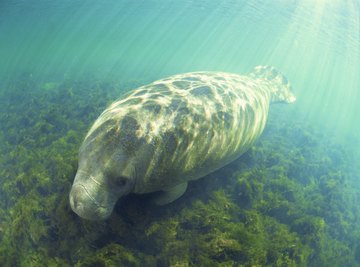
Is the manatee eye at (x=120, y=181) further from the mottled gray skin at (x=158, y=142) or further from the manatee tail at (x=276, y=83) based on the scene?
the manatee tail at (x=276, y=83)

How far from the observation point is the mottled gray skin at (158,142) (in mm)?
3291

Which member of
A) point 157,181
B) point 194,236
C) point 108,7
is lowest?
point 108,7

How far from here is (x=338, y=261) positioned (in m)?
5.68

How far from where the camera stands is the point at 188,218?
14.5ft

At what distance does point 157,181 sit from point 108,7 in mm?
A: 46727

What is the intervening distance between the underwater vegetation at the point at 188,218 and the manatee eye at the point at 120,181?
94cm

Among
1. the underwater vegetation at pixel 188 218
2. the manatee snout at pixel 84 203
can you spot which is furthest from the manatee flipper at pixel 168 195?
the manatee snout at pixel 84 203

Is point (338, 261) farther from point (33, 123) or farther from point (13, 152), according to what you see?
point (33, 123)

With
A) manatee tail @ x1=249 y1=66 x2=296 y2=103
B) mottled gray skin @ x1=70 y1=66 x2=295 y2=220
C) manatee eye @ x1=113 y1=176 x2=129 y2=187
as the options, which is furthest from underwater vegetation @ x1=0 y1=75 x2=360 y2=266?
manatee tail @ x1=249 y1=66 x2=296 y2=103

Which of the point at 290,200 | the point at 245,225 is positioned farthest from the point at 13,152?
the point at 290,200

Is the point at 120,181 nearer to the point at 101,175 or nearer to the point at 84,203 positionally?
the point at 101,175

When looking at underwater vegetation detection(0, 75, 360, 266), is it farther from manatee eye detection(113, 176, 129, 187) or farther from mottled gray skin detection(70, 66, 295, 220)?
manatee eye detection(113, 176, 129, 187)

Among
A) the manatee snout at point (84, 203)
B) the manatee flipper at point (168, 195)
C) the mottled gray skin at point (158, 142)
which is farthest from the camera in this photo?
the manatee flipper at point (168, 195)

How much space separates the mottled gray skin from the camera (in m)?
3.29
